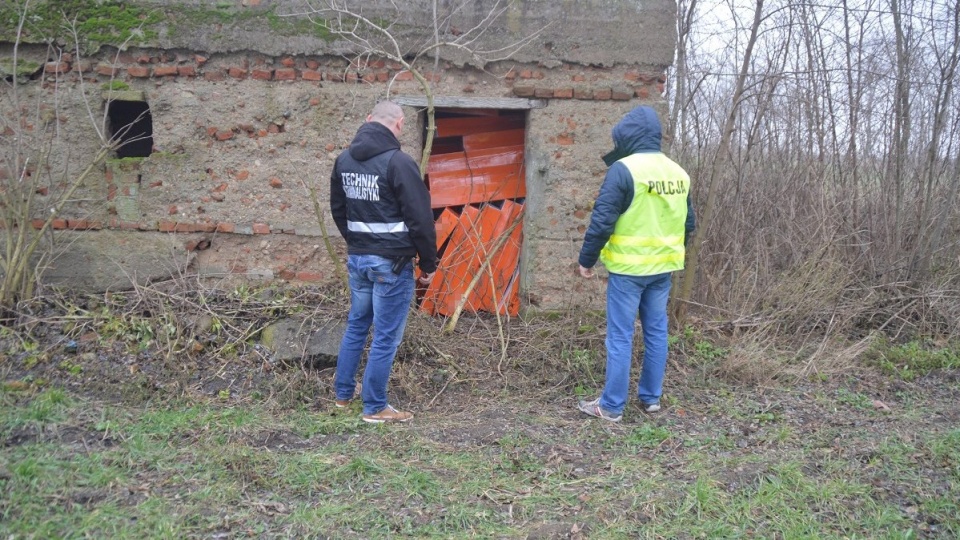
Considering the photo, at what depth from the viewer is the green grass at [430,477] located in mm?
3334

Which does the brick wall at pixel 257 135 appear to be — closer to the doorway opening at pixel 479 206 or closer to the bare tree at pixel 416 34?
the bare tree at pixel 416 34

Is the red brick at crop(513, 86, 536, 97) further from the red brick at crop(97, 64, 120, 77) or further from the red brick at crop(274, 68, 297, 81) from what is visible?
the red brick at crop(97, 64, 120, 77)

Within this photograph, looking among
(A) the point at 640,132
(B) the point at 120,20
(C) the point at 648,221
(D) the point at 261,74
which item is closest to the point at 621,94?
(A) the point at 640,132

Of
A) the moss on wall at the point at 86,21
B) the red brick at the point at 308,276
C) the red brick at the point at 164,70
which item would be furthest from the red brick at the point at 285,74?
the red brick at the point at 308,276

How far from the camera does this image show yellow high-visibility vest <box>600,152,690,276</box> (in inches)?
175

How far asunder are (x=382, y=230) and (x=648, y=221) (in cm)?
164

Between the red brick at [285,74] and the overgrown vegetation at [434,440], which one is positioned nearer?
the overgrown vegetation at [434,440]

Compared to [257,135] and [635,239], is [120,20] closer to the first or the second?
[257,135]

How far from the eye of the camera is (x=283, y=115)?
5.70 m

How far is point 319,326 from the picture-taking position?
5293 millimetres

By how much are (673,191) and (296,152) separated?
2966 mm

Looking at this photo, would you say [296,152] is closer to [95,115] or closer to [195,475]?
[95,115]

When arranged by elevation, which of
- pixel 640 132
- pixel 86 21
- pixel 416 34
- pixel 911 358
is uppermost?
pixel 416 34

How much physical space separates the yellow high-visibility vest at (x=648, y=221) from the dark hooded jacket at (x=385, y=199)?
1.19 m
